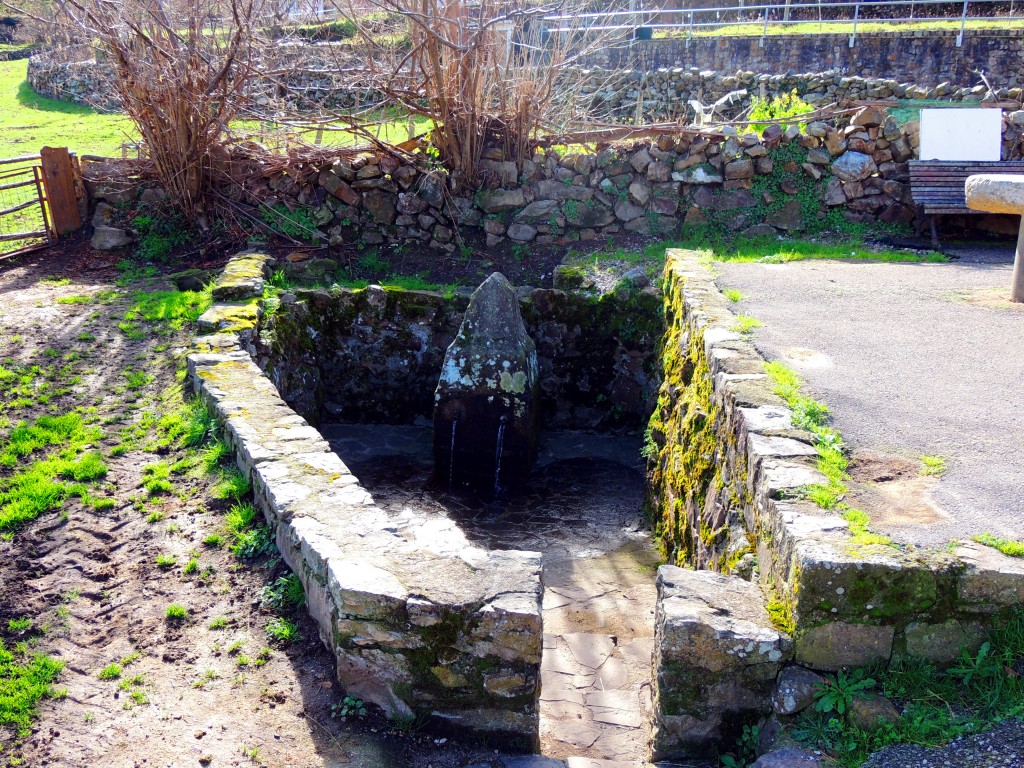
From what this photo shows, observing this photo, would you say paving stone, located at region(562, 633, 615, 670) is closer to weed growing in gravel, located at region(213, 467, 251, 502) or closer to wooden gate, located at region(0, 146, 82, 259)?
weed growing in gravel, located at region(213, 467, 251, 502)

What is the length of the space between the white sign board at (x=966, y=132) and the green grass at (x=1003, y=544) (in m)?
7.76

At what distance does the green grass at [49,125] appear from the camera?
14777 millimetres

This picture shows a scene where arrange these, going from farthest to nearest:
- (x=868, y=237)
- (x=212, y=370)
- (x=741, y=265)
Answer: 1. (x=868, y=237)
2. (x=741, y=265)
3. (x=212, y=370)

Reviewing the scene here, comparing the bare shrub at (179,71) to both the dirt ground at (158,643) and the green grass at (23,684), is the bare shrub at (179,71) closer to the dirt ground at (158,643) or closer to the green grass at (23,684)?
the dirt ground at (158,643)

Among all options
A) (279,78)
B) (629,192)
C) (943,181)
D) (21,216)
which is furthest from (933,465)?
(21,216)

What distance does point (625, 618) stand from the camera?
217 inches

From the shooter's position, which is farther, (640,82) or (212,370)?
(640,82)

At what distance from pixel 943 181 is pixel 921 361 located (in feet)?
16.7

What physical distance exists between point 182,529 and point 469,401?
3102 mm

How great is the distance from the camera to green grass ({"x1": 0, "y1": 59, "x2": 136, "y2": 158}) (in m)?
14.8

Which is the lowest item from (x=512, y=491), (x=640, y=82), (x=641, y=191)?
(x=512, y=491)

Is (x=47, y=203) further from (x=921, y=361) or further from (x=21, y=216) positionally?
(x=921, y=361)

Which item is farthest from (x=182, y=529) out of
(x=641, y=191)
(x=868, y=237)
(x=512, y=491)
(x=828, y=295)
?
(x=868, y=237)

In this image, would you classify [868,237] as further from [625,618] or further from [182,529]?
[182,529]
